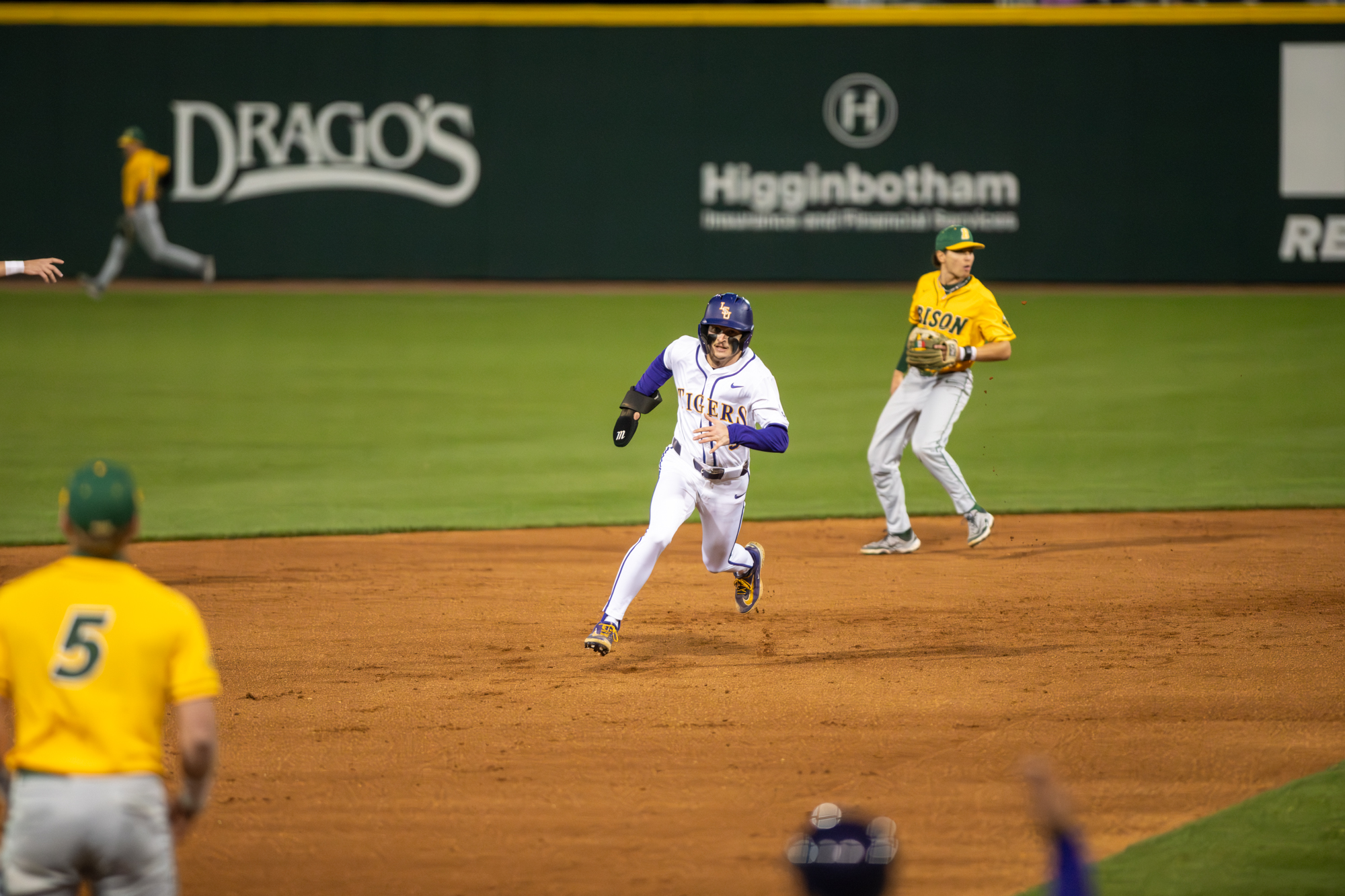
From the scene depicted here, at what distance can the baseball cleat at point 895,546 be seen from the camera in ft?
36.0

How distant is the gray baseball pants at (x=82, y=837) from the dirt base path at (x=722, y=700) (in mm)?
1731

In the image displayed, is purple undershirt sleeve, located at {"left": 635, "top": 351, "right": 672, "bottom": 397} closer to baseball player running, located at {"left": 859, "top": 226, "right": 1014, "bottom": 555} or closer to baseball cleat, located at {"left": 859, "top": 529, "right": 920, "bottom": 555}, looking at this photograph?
baseball player running, located at {"left": 859, "top": 226, "right": 1014, "bottom": 555}

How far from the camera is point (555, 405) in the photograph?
17234mm

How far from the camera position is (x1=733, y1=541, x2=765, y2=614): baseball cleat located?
905 cm

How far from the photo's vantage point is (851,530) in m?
11.9

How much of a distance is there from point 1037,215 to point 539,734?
67.8 ft

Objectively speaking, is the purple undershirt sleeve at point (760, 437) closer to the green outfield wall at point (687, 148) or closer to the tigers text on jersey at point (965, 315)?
the tigers text on jersey at point (965, 315)

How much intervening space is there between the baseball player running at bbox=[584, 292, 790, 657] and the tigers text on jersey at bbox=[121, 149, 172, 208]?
55.8ft

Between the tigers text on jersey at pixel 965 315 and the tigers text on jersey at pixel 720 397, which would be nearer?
the tigers text on jersey at pixel 720 397

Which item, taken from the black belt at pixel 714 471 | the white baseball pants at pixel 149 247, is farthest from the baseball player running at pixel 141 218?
the black belt at pixel 714 471

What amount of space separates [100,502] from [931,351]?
25.2 ft

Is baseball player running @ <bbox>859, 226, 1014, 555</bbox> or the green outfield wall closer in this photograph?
baseball player running @ <bbox>859, 226, 1014, 555</bbox>

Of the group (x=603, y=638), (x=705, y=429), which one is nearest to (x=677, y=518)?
(x=705, y=429)

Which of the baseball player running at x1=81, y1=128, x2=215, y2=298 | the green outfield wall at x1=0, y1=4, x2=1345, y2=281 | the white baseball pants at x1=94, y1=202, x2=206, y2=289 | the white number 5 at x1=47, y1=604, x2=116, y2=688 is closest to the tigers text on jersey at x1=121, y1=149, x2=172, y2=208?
the baseball player running at x1=81, y1=128, x2=215, y2=298
